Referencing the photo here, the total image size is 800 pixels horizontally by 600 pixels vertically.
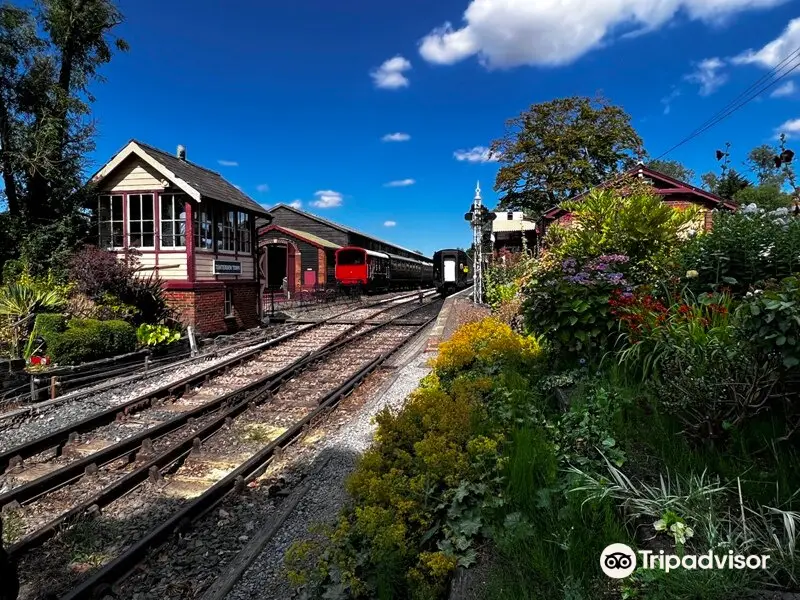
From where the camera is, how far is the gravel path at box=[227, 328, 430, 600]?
352 centimetres

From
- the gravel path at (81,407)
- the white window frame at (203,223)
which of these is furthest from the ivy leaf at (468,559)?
the white window frame at (203,223)

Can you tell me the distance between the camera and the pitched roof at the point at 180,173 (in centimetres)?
1361

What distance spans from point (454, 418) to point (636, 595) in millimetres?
1891

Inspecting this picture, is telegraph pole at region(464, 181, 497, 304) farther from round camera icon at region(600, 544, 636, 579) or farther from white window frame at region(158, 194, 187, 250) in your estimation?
round camera icon at region(600, 544, 636, 579)

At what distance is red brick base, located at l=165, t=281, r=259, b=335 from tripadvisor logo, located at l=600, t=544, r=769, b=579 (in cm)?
1356

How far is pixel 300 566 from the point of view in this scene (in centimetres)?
336

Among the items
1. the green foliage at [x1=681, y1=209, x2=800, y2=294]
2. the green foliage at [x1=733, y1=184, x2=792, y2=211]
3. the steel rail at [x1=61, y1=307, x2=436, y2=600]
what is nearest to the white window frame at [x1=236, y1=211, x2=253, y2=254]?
the steel rail at [x1=61, y1=307, x2=436, y2=600]

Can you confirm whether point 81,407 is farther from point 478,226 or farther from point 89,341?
point 478,226

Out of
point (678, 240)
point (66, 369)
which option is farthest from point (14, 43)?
point (678, 240)

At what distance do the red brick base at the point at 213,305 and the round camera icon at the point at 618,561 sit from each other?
13.5 m

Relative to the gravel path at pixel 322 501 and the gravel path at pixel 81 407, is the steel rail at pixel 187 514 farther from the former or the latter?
the gravel path at pixel 81 407

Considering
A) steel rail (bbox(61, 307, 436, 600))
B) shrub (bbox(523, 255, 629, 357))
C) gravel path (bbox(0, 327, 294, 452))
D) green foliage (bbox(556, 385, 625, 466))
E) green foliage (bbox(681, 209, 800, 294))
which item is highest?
green foliage (bbox(681, 209, 800, 294))

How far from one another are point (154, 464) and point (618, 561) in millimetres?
5186

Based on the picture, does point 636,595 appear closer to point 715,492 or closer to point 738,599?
point 738,599
